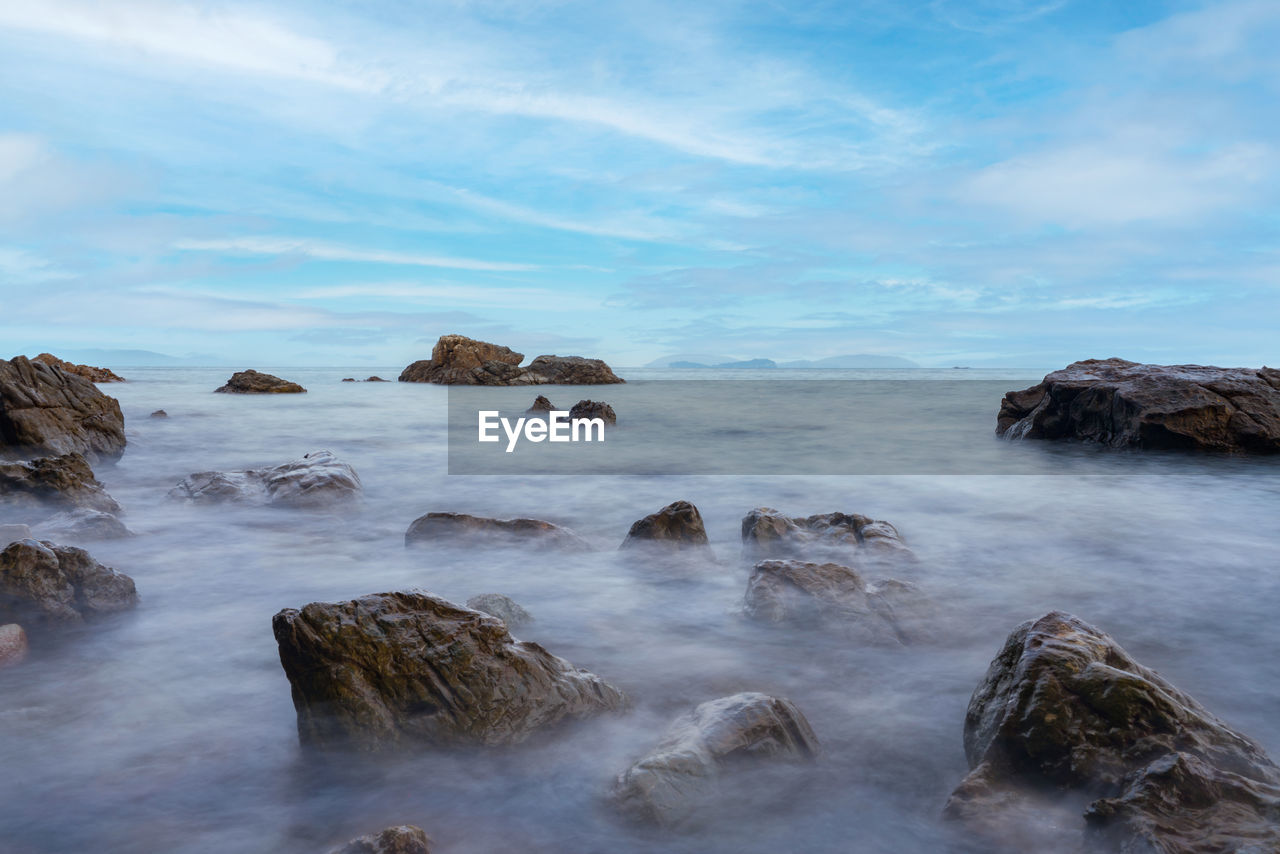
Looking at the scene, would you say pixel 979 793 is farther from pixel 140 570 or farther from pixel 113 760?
pixel 140 570

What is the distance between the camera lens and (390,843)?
2.13 metres

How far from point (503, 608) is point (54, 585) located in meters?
2.24

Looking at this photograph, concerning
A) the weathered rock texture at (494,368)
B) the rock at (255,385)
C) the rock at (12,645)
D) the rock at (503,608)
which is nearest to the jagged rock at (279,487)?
the rock at (12,645)

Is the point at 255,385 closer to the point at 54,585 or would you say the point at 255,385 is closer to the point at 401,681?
the point at 54,585

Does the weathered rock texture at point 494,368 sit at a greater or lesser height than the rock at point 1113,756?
greater

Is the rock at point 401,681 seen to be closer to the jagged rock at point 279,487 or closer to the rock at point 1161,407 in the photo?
the jagged rock at point 279,487

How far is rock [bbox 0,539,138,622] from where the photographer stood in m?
3.77

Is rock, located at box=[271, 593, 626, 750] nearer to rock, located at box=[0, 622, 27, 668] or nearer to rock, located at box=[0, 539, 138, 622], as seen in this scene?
rock, located at box=[0, 622, 27, 668]

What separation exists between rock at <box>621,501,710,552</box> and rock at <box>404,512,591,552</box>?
414mm

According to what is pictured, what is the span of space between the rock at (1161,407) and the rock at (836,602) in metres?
8.85

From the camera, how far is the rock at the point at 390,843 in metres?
2.11

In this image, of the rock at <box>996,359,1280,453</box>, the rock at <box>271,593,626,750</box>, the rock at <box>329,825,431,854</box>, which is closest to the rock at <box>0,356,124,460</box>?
the rock at <box>271,593,626,750</box>

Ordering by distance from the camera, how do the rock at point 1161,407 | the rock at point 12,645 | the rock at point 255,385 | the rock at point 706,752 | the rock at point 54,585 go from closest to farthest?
the rock at point 706,752 < the rock at point 12,645 < the rock at point 54,585 < the rock at point 1161,407 < the rock at point 255,385

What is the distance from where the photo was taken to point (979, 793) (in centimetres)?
243
